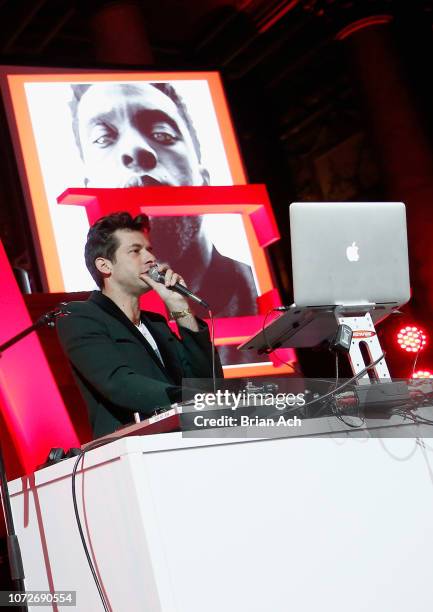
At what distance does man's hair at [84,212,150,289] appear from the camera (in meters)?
2.89

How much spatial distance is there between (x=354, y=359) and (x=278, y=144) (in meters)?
7.18

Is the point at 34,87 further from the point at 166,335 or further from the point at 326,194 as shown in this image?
the point at 326,194

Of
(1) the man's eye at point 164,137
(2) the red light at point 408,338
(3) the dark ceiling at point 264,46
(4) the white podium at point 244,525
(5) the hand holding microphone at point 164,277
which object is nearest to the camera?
(4) the white podium at point 244,525

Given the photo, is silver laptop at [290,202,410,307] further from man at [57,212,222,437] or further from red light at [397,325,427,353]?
red light at [397,325,427,353]

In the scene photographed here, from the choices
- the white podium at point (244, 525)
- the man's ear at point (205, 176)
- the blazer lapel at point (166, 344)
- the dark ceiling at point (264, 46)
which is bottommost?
the white podium at point (244, 525)

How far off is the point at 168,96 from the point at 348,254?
296 cm

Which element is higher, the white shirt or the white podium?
the white shirt

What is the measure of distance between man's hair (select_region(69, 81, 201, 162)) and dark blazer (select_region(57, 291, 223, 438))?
225 cm

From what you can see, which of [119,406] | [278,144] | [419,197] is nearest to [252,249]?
[119,406]

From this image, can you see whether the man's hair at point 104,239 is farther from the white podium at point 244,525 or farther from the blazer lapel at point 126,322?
the white podium at point 244,525

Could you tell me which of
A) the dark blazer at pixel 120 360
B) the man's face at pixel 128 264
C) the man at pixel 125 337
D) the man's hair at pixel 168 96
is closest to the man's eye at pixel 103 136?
the man's hair at pixel 168 96

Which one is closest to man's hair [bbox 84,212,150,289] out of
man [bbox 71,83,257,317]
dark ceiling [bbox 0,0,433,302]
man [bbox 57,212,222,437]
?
man [bbox 57,212,222,437]

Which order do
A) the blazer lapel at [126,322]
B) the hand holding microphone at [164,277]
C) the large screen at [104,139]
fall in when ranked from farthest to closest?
the large screen at [104,139]
the blazer lapel at [126,322]
the hand holding microphone at [164,277]

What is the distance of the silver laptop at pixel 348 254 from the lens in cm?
236
